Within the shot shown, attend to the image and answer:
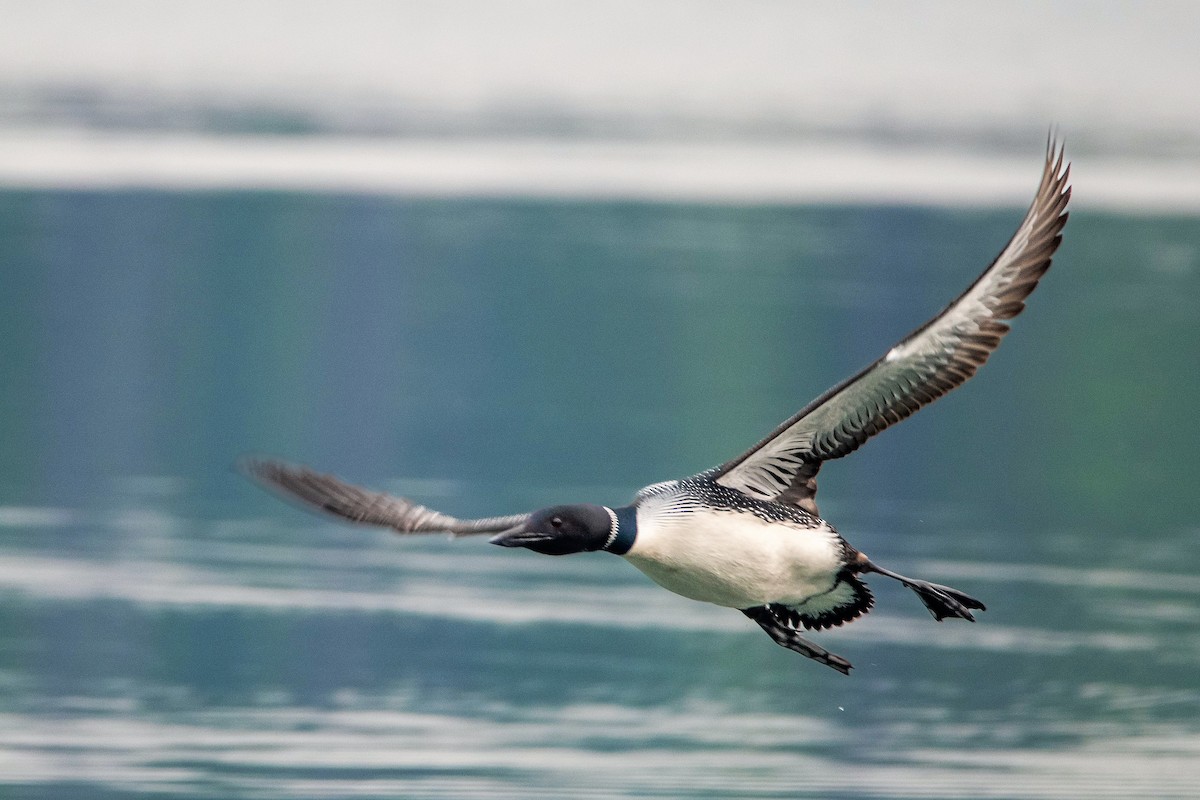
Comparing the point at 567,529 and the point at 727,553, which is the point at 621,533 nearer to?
the point at 567,529

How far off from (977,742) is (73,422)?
12.5 meters

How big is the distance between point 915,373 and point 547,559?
811 cm

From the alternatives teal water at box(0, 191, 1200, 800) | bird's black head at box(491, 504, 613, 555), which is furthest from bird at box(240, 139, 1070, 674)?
teal water at box(0, 191, 1200, 800)

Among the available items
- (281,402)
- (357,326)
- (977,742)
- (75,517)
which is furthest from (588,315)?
(977,742)

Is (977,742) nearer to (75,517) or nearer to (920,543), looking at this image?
(920,543)

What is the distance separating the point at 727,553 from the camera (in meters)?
8.69

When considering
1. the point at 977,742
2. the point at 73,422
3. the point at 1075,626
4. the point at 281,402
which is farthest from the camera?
the point at 281,402

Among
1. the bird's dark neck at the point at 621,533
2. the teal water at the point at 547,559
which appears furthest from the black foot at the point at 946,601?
the teal water at the point at 547,559

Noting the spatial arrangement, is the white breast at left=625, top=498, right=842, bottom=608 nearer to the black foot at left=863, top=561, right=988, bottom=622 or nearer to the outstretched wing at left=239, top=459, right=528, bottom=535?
the black foot at left=863, top=561, right=988, bottom=622

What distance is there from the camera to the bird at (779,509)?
830 cm

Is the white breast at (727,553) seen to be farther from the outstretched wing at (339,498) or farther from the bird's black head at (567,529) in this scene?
the outstretched wing at (339,498)

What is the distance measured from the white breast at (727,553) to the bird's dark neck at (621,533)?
0.12 feet

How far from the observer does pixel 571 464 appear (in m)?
19.9

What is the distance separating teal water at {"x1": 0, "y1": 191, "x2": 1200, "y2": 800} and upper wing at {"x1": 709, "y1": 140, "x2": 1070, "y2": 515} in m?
2.56
